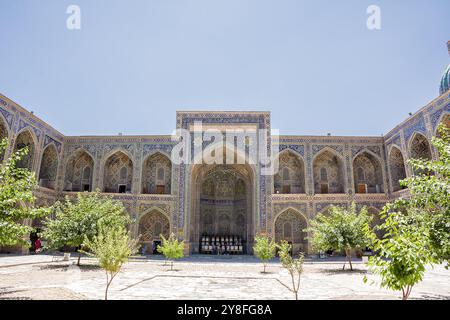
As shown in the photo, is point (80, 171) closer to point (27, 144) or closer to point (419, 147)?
point (27, 144)

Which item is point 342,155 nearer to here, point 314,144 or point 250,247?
point 314,144

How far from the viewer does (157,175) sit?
23141 millimetres

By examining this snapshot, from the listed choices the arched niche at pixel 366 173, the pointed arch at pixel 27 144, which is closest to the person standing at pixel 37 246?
the pointed arch at pixel 27 144

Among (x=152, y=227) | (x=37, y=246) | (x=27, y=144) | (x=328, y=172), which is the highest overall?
(x=27, y=144)

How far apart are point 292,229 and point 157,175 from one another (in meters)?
10.4

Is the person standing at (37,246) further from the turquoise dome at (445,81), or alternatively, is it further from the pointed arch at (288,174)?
the turquoise dome at (445,81)

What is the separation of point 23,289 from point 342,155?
19.7 m

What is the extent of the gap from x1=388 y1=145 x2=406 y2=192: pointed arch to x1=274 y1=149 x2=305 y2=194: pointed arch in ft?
19.2

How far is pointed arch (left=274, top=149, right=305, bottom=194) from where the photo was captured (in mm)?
22859

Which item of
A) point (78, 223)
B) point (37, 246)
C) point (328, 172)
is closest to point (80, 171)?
point (37, 246)

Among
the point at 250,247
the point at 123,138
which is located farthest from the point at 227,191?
the point at 123,138

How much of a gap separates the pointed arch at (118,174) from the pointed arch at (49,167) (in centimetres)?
325

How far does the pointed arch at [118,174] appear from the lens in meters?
23.0

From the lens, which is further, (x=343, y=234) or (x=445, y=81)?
(x=445, y=81)
